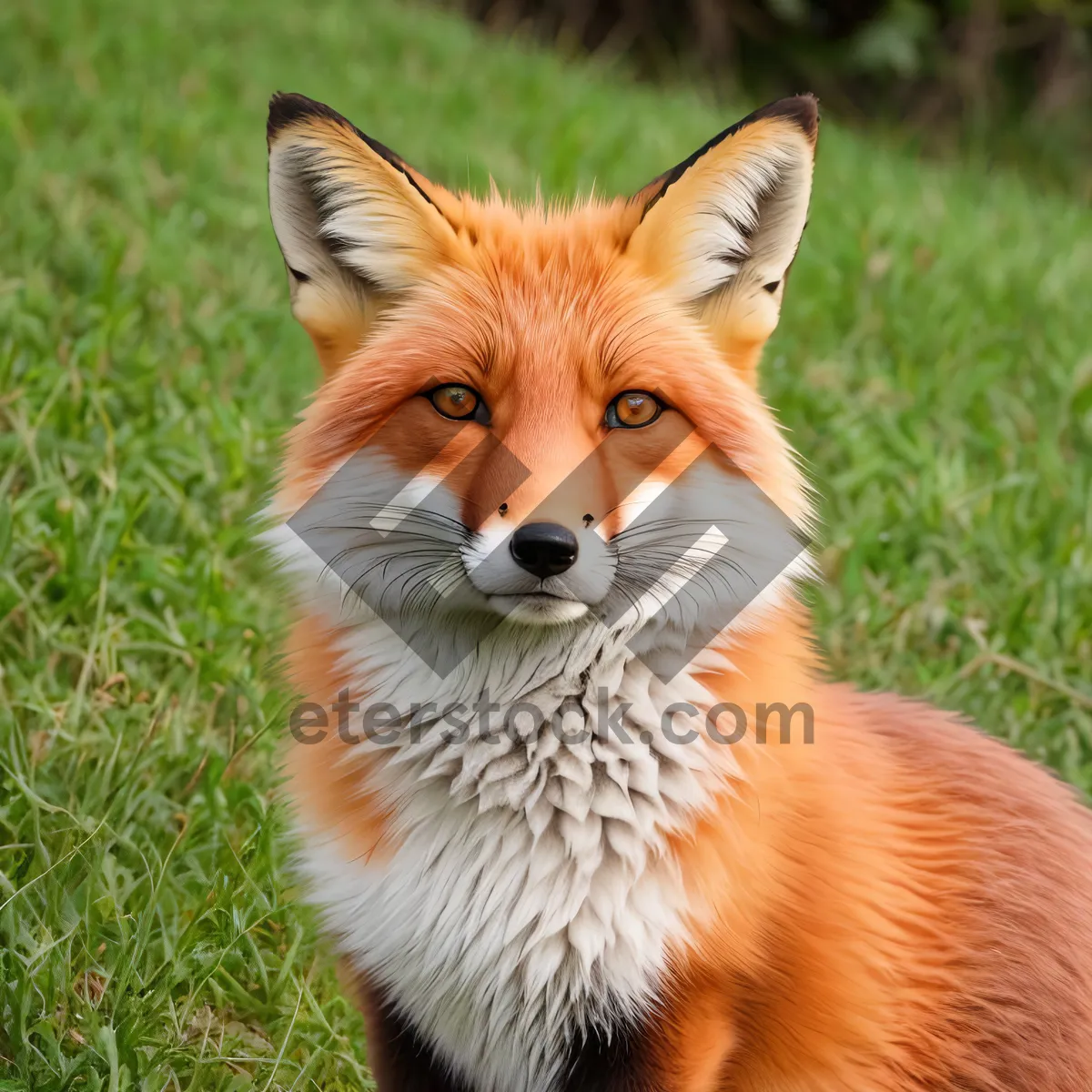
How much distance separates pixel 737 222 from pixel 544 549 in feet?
3.13

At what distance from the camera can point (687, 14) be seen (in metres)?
13.2

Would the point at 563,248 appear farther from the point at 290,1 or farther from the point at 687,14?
the point at 687,14

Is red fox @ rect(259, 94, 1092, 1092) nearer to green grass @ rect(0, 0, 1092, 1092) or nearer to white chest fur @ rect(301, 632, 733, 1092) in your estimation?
white chest fur @ rect(301, 632, 733, 1092)

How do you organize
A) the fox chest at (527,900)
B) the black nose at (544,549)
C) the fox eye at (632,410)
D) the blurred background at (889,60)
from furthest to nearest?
1. the blurred background at (889,60)
2. the fox eye at (632,410)
3. the fox chest at (527,900)
4. the black nose at (544,549)


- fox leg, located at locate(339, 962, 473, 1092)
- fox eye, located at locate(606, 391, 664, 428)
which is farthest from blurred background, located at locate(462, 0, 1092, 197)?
fox leg, located at locate(339, 962, 473, 1092)

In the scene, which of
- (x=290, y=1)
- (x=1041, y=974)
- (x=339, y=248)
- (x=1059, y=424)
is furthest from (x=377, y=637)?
(x=290, y=1)

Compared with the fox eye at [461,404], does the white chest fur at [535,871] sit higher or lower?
lower

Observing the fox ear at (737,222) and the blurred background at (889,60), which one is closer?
the fox ear at (737,222)

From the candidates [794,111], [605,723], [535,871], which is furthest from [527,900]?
[794,111]

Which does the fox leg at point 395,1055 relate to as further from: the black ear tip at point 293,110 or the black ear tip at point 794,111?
the black ear tip at point 794,111

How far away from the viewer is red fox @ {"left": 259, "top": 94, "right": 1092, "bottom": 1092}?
7.75ft

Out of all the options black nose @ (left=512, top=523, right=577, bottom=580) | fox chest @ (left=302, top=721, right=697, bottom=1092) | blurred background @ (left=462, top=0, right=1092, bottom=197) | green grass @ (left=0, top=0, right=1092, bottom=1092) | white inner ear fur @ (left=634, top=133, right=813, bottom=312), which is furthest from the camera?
blurred background @ (left=462, top=0, right=1092, bottom=197)

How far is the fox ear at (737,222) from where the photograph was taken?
8.41ft

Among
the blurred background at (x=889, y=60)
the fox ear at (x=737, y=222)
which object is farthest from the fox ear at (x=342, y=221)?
the blurred background at (x=889, y=60)
